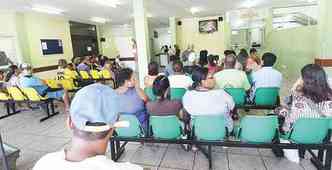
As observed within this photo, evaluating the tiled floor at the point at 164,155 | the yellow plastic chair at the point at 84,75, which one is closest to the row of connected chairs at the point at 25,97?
the tiled floor at the point at 164,155

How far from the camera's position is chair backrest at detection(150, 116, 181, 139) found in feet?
7.45

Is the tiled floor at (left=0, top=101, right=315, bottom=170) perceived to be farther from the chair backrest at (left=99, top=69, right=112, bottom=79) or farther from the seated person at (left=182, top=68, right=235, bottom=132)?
the chair backrest at (left=99, top=69, right=112, bottom=79)

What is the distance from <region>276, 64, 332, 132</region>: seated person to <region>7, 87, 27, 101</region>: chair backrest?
4.87 m

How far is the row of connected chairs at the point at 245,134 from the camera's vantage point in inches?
79.6

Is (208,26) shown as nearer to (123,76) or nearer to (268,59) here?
(268,59)

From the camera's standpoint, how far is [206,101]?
→ 7.66ft

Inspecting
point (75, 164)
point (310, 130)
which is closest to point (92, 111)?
point (75, 164)

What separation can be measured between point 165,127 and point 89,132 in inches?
61.2

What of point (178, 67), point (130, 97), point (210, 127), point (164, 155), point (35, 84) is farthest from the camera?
point (35, 84)

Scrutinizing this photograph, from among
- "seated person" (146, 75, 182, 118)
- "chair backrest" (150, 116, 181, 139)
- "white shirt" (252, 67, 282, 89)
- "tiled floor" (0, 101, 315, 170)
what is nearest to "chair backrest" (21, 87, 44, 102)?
"tiled floor" (0, 101, 315, 170)

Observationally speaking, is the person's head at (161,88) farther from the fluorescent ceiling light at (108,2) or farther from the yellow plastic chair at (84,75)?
the fluorescent ceiling light at (108,2)

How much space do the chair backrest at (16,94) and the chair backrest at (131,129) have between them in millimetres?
3146

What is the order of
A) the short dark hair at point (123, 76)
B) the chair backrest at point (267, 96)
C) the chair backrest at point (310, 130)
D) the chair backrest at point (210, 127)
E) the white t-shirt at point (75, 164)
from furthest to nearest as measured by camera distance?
the chair backrest at point (267, 96) < the short dark hair at point (123, 76) < the chair backrest at point (210, 127) < the chair backrest at point (310, 130) < the white t-shirt at point (75, 164)

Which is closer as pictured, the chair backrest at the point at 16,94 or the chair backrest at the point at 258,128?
the chair backrest at the point at 258,128
